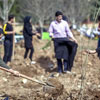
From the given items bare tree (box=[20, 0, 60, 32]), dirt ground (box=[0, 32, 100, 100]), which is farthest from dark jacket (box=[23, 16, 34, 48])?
bare tree (box=[20, 0, 60, 32])

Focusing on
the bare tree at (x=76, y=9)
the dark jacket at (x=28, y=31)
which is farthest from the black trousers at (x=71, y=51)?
the bare tree at (x=76, y=9)

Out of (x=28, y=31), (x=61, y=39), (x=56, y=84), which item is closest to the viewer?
(x=56, y=84)

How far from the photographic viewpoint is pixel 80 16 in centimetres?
2127

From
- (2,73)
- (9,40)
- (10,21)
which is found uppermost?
(10,21)

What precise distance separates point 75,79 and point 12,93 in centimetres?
167

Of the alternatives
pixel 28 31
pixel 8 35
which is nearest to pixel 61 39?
pixel 28 31

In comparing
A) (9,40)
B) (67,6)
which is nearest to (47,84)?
(9,40)

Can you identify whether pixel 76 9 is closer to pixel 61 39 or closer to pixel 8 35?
pixel 8 35

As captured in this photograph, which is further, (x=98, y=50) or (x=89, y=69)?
(x=89, y=69)

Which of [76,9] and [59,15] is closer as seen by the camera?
[59,15]

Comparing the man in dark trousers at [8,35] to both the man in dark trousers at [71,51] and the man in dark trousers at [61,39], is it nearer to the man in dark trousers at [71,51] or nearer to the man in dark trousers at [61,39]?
the man in dark trousers at [61,39]

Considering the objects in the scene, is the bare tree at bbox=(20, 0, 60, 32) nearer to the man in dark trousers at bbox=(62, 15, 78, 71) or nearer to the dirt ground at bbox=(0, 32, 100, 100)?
the dirt ground at bbox=(0, 32, 100, 100)

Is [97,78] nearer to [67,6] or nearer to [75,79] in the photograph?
[75,79]

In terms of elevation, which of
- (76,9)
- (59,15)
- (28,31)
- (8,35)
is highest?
(76,9)
